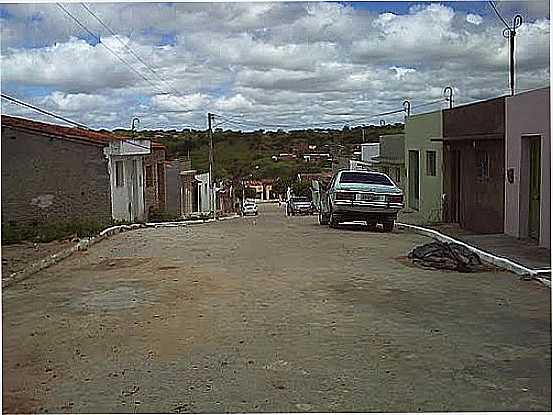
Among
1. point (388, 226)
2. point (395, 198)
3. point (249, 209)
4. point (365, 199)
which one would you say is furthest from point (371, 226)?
point (249, 209)

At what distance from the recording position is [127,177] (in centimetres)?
2733

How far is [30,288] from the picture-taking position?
9430 millimetres

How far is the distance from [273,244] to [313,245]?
0.73m

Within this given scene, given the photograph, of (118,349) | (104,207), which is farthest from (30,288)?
(104,207)

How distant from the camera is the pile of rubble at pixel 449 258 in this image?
10992mm

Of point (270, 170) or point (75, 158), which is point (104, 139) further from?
point (270, 170)

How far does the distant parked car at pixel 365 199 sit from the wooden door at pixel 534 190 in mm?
4310

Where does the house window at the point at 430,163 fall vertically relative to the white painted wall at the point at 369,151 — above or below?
below

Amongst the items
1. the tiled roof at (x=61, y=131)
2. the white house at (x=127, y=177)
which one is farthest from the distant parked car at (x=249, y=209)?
the tiled roof at (x=61, y=131)

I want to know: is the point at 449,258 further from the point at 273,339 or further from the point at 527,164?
the point at 273,339

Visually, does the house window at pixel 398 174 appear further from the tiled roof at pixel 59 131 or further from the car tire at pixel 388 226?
the car tire at pixel 388 226

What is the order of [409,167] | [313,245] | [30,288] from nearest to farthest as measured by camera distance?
1. [30,288]
2. [313,245]
3. [409,167]

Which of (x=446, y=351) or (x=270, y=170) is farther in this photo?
(x=270, y=170)

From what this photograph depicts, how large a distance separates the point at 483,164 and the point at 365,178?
8.87 feet
